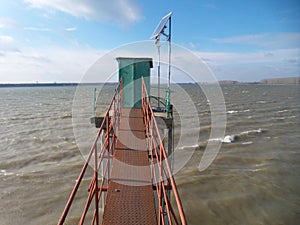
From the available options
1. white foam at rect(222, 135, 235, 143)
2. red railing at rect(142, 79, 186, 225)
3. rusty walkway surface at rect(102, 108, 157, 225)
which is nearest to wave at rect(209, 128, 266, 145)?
white foam at rect(222, 135, 235, 143)

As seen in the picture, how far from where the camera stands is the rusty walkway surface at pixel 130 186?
3.84 meters

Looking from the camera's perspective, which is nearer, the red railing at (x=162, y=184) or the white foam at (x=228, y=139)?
the red railing at (x=162, y=184)

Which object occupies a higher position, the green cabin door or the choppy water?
the green cabin door

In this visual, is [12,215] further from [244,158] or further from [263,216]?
[244,158]

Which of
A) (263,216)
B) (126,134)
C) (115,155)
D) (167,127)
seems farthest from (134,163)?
(263,216)

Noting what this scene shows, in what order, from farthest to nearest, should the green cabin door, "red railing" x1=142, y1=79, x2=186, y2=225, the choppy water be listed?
the green cabin door → the choppy water → "red railing" x1=142, y1=79, x2=186, y2=225

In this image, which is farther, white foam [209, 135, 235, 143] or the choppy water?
white foam [209, 135, 235, 143]

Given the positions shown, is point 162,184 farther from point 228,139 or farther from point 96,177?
point 228,139

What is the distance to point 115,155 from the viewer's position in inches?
229

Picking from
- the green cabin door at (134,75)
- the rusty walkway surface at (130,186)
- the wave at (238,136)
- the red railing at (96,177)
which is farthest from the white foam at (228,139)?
the rusty walkway surface at (130,186)

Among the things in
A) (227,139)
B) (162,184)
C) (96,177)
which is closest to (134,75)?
(96,177)

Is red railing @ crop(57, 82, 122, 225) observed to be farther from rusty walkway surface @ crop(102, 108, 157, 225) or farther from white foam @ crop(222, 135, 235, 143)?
white foam @ crop(222, 135, 235, 143)

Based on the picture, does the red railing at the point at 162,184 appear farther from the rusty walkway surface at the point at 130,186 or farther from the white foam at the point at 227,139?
the white foam at the point at 227,139

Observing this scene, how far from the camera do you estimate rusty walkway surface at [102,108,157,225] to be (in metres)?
3.84
